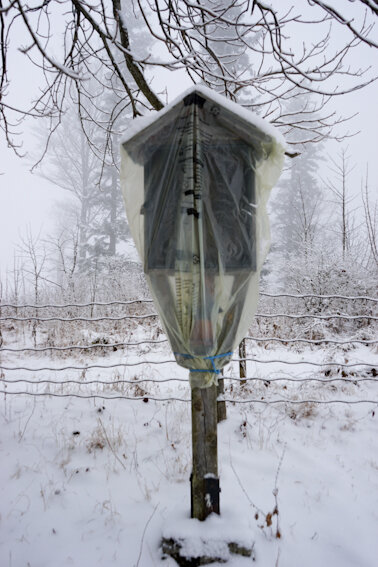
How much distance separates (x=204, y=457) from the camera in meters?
1.56

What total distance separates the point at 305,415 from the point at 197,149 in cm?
256

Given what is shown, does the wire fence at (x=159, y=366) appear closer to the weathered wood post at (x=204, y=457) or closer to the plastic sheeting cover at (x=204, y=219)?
the weathered wood post at (x=204, y=457)

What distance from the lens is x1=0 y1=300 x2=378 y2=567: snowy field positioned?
60.4 inches

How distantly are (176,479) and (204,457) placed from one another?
614 millimetres

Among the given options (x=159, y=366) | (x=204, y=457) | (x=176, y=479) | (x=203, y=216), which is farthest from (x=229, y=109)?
(x=159, y=366)

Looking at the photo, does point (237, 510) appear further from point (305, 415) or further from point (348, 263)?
point (348, 263)

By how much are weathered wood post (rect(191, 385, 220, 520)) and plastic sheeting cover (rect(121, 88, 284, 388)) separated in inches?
5.2

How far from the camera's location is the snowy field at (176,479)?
1.53 metres

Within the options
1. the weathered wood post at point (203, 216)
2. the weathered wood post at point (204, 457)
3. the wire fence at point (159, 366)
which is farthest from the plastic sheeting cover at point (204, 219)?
the wire fence at point (159, 366)

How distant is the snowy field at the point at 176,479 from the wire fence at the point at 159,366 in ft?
0.25

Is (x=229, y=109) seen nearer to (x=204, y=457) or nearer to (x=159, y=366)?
(x=204, y=457)

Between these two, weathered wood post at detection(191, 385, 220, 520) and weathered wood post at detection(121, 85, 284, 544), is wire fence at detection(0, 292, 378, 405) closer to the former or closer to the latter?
weathered wood post at detection(191, 385, 220, 520)

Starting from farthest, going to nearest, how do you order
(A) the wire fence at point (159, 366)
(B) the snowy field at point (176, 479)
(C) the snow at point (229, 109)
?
(A) the wire fence at point (159, 366), (B) the snowy field at point (176, 479), (C) the snow at point (229, 109)

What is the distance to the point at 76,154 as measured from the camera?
1588 centimetres
